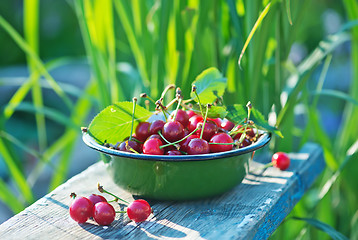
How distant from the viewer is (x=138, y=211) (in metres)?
0.64

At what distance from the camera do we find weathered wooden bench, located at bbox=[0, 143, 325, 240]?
62 cm

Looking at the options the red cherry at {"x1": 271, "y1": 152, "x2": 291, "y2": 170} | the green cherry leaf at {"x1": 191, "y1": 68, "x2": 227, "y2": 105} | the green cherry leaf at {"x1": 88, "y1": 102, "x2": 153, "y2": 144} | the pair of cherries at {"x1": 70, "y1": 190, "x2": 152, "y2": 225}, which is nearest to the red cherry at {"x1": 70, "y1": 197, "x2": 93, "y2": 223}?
the pair of cherries at {"x1": 70, "y1": 190, "x2": 152, "y2": 225}

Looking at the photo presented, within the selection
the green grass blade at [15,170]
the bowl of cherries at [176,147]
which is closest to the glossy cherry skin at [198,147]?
the bowl of cherries at [176,147]

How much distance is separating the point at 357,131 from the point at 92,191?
2.22ft

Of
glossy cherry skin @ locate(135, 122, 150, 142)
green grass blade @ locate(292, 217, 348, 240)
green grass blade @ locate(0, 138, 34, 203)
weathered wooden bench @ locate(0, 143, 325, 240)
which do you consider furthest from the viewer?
green grass blade @ locate(0, 138, 34, 203)

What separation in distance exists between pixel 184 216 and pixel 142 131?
0.15 metres

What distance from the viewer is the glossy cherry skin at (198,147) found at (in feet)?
2.18

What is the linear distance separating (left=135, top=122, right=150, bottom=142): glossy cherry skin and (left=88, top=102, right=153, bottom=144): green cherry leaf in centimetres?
1

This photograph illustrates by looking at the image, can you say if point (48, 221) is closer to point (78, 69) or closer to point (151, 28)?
point (151, 28)

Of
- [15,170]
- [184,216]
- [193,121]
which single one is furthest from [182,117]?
[15,170]

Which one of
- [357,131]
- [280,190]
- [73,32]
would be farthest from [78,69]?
[280,190]

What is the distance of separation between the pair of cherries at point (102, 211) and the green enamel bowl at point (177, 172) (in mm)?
53

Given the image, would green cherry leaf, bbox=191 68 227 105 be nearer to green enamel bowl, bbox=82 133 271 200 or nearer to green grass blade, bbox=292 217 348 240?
green enamel bowl, bbox=82 133 271 200

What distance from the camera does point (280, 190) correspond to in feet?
2.52
